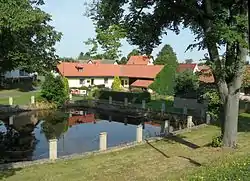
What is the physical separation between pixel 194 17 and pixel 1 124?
75.7ft

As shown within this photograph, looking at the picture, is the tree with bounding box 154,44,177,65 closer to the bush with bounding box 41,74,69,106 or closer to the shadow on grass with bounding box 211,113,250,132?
the bush with bounding box 41,74,69,106

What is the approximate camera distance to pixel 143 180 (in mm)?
12281

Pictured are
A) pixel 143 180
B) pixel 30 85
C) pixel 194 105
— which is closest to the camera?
pixel 143 180

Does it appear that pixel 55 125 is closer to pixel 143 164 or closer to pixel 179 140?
pixel 179 140

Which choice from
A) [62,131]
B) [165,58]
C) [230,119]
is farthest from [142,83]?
[230,119]

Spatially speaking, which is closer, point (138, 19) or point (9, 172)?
point (9, 172)

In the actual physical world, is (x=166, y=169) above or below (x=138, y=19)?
below

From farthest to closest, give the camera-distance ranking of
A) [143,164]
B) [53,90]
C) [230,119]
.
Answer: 1. [53,90]
2. [230,119]
3. [143,164]

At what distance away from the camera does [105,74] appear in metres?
66.4

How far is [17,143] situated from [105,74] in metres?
40.8

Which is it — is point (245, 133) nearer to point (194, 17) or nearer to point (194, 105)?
point (194, 17)

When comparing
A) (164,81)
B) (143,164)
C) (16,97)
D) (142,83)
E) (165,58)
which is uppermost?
(165,58)

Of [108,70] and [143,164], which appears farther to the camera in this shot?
[108,70]

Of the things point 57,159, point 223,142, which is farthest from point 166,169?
point 57,159
